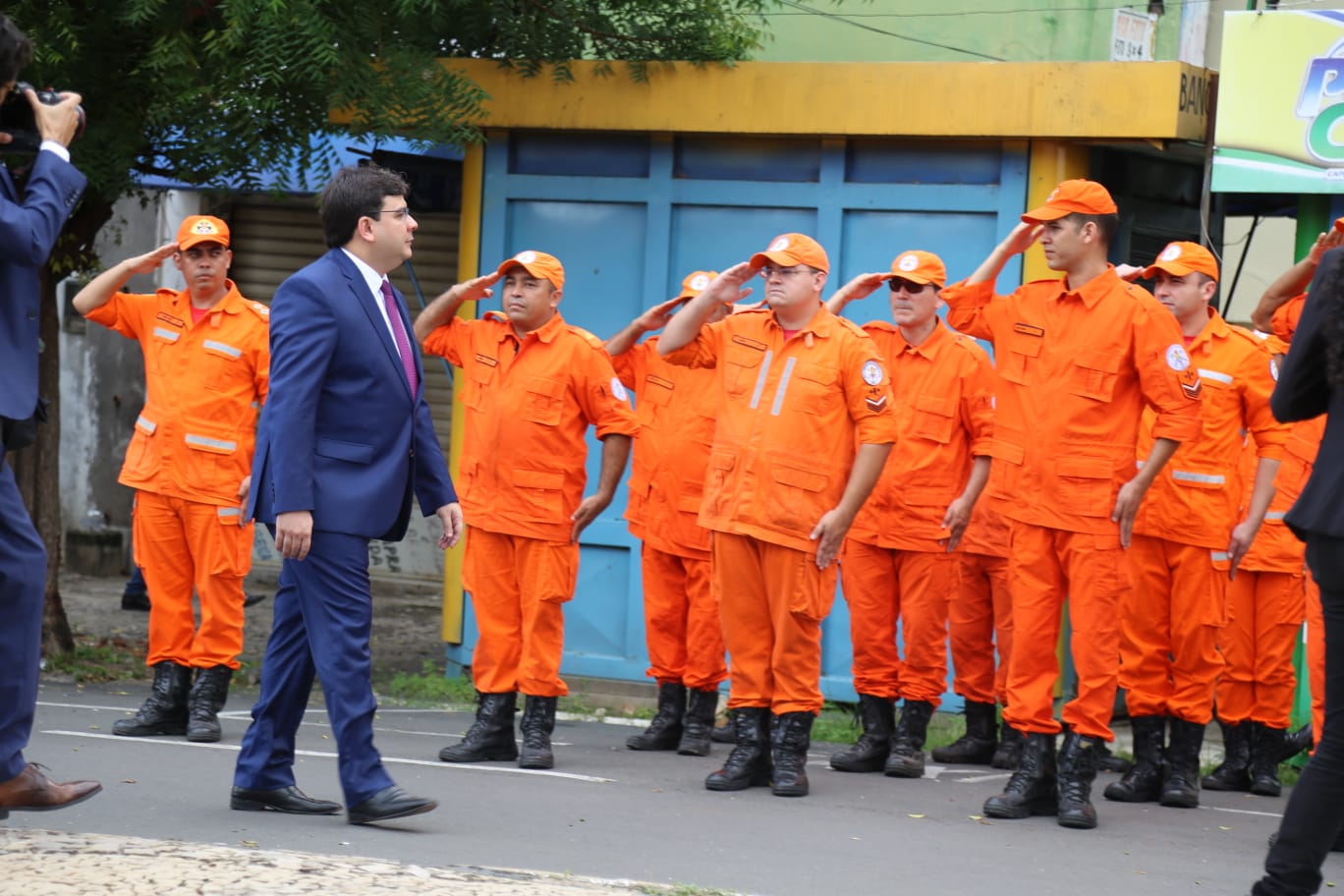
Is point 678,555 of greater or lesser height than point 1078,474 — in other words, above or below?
below

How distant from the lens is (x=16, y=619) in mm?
5305

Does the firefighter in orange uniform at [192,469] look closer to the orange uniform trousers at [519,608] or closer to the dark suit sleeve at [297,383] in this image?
the orange uniform trousers at [519,608]

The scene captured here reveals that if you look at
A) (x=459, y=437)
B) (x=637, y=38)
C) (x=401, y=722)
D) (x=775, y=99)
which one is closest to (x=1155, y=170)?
(x=775, y=99)

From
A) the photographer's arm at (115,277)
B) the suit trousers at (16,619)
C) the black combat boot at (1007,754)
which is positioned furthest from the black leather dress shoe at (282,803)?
the black combat boot at (1007,754)

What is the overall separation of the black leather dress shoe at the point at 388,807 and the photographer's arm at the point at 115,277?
3.12 m

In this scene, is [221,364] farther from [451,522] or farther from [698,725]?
[698,725]

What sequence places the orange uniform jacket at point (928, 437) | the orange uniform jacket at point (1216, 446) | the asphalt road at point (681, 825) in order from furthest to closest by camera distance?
1. the orange uniform jacket at point (928, 437)
2. the orange uniform jacket at point (1216, 446)
3. the asphalt road at point (681, 825)

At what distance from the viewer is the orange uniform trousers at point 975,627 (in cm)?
880

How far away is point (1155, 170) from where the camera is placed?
10.6m

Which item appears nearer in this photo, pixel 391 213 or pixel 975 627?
pixel 391 213

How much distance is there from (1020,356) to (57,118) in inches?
144

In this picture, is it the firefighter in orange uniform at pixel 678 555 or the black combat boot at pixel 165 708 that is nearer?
the black combat boot at pixel 165 708

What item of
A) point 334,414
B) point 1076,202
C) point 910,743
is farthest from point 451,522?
point 910,743

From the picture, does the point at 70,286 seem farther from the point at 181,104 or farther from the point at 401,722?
the point at 401,722
